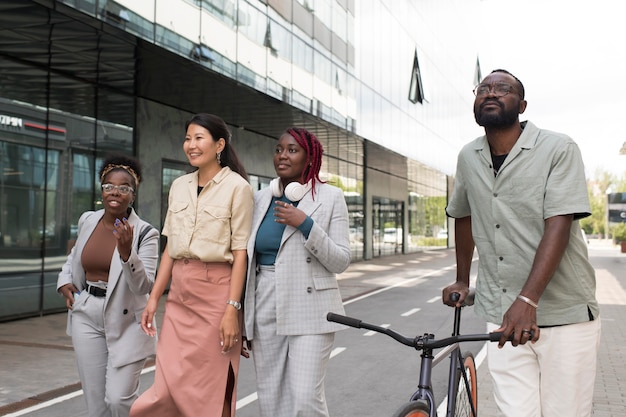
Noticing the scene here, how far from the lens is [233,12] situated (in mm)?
14133

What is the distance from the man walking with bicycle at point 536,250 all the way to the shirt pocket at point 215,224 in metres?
1.27

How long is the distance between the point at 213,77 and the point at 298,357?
35.4 ft

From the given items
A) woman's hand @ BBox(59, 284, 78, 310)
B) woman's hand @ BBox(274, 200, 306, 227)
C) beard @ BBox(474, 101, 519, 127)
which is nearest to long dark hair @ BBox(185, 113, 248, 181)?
woman's hand @ BBox(274, 200, 306, 227)

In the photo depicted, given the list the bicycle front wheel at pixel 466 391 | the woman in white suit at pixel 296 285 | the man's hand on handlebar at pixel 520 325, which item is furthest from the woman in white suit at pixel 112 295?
the man's hand on handlebar at pixel 520 325

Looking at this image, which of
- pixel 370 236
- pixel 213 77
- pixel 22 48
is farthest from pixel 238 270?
pixel 370 236

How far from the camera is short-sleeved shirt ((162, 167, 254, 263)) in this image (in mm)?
3236

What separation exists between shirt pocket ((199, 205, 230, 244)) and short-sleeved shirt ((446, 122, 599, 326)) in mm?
1282

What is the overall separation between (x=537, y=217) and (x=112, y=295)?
230 centimetres

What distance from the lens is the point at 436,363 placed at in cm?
264

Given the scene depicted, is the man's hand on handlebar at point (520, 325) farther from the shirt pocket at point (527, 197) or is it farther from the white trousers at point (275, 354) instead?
the white trousers at point (275, 354)

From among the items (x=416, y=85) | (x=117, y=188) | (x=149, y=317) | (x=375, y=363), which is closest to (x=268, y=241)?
(x=149, y=317)

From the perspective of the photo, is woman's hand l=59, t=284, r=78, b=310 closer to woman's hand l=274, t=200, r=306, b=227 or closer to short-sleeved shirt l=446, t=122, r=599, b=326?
woman's hand l=274, t=200, r=306, b=227

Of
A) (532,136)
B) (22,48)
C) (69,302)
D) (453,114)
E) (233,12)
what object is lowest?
(69,302)

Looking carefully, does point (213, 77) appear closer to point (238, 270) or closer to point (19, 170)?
point (19, 170)
